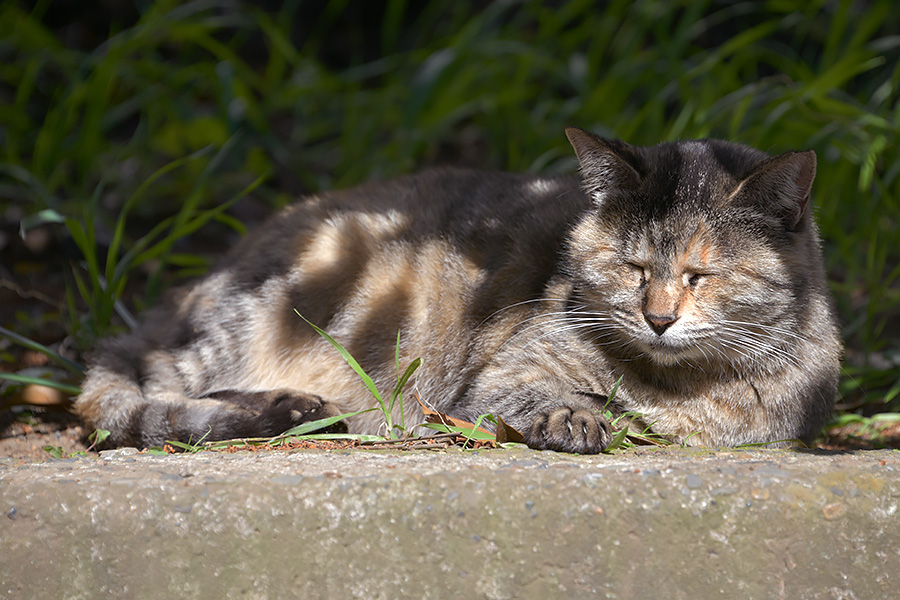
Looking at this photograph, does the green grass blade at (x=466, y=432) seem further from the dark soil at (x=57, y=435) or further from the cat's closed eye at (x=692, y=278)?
the dark soil at (x=57, y=435)

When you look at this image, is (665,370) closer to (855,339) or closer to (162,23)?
(855,339)

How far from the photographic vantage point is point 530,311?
7.05ft

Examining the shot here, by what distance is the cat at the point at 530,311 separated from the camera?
183 cm

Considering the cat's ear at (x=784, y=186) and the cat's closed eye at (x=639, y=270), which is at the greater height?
the cat's ear at (x=784, y=186)

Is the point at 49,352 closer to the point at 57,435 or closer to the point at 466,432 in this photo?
the point at 57,435

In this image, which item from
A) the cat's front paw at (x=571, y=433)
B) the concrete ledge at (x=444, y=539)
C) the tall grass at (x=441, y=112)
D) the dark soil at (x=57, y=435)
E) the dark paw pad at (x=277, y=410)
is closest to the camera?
the concrete ledge at (x=444, y=539)

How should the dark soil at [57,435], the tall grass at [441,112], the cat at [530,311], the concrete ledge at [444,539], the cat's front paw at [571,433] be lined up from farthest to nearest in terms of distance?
the tall grass at [441,112] → the dark soil at [57,435] → the cat at [530,311] → the cat's front paw at [571,433] → the concrete ledge at [444,539]

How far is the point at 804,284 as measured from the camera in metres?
1.92

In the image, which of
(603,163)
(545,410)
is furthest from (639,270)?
(545,410)

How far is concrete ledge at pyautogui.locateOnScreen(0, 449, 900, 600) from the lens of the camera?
4.49 feet

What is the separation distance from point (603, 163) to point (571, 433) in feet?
2.15

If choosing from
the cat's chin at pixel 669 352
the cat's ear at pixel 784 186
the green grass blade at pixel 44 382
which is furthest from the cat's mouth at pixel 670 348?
the green grass blade at pixel 44 382

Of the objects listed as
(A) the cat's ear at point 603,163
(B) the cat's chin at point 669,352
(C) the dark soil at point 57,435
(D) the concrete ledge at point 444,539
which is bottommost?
(C) the dark soil at point 57,435

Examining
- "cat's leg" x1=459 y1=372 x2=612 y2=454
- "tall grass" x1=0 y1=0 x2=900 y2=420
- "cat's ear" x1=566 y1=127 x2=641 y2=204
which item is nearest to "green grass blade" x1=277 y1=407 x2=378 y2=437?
"cat's leg" x1=459 y1=372 x2=612 y2=454
